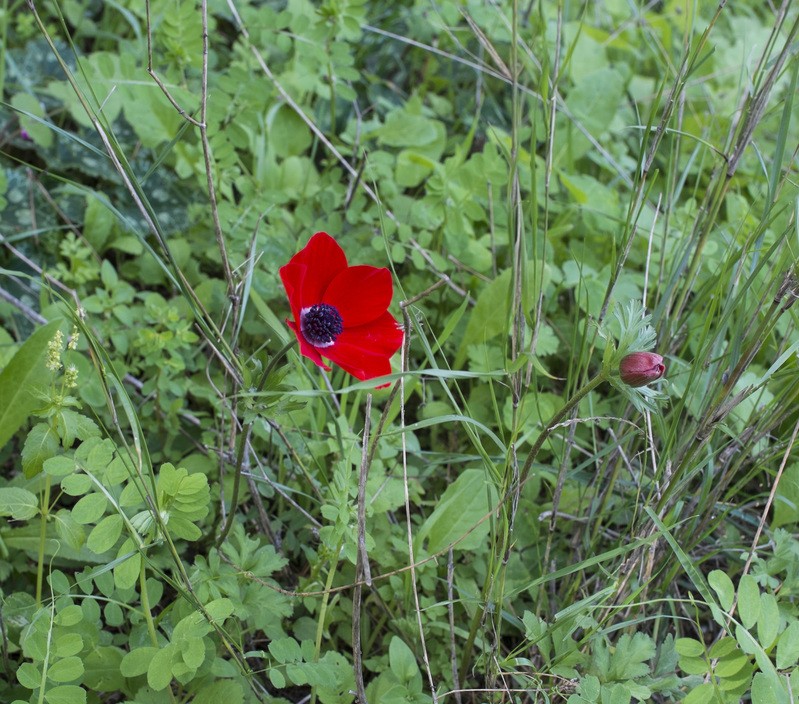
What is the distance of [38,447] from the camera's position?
108 cm

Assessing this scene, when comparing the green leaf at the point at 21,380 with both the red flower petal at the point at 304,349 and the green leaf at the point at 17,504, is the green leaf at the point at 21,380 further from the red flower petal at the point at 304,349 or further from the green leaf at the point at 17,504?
the red flower petal at the point at 304,349

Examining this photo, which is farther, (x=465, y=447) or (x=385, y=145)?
(x=385, y=145)

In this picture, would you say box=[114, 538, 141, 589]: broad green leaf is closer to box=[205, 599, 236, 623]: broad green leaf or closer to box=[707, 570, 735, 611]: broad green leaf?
box=[205, 599, 236, 623]: broad green leaf

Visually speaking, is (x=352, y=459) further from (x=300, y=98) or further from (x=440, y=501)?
(x=300, y=98)

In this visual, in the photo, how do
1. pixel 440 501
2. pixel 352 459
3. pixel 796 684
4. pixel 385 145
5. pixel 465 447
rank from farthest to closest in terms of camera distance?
pixel 385 145 < pixel 465 447 < pixel 440 501 < pixel 352 459 < pixel 796 684

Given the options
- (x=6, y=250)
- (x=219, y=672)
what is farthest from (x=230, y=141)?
(x=219, y=672)

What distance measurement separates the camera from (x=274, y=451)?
1589mm

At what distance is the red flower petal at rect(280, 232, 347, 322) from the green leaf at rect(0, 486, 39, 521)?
45 centimetres

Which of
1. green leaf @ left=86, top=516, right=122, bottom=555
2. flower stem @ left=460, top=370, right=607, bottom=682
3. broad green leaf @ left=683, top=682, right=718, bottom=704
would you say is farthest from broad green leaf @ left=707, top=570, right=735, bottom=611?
green leaf @ left=86, top=516, right=122, bottom=555

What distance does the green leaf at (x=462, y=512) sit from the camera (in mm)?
1442

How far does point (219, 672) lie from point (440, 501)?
49 centimetres

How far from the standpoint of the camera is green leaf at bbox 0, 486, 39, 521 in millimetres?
1119

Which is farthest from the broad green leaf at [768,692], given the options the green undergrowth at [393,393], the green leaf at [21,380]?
the green leaf at [21,380]

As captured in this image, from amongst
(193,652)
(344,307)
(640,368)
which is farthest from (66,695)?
(640,368)
